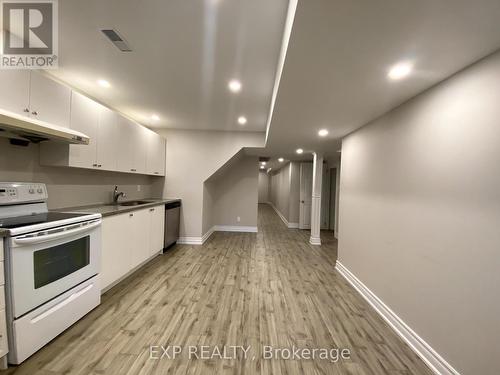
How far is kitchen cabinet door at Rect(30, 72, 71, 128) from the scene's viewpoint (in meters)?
1.96

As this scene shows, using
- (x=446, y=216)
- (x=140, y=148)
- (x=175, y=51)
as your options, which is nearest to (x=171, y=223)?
(x=140, y=148)

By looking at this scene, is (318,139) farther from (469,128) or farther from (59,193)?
(59,193)

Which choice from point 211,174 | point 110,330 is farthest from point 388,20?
point 211,174

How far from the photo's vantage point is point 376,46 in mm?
1286

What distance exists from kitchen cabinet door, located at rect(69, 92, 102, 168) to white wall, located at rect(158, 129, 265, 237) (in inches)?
76.6

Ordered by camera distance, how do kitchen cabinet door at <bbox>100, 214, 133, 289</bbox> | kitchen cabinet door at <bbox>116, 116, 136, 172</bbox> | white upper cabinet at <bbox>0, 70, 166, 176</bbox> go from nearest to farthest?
white upper cabinet at <bbox>0, 70, 166, 176</bbox> < kitchen cabinet door at <bbox>100, 214, 133, 289</bbox> < kitchen cabinet door at <bbox>116, 116, 136, 172</bbox>

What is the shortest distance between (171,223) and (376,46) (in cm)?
404

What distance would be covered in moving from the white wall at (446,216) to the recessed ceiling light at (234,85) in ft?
5.64

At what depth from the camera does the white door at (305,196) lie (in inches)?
268

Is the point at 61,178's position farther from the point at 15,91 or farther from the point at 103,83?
the point at 103,83

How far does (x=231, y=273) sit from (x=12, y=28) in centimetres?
344

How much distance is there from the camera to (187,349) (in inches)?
67.1
